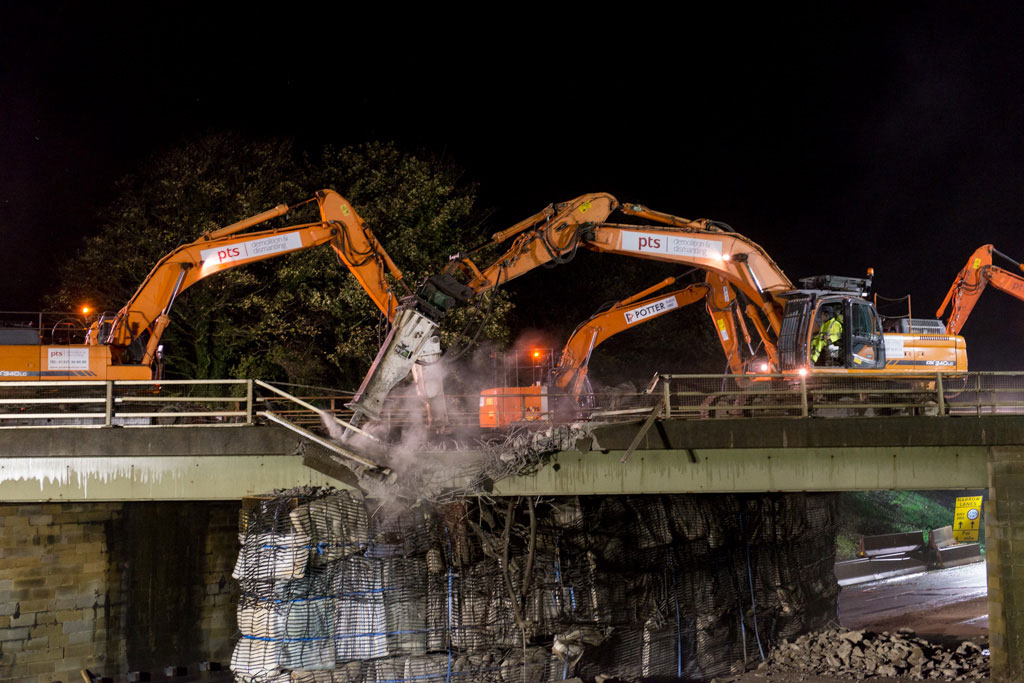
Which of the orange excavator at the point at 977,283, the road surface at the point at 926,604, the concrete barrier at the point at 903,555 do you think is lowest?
the road surface at the point at 926,604

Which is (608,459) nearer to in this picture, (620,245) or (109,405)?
(620,245)

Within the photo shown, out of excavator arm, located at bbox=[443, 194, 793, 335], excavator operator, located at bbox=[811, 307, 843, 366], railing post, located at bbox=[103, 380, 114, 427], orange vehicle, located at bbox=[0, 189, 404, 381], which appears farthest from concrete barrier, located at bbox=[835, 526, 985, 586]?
railing post, located at bbox=[103, 380, 114, 427]

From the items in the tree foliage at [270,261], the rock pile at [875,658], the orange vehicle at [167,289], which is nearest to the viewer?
the rock pile at [875,658]

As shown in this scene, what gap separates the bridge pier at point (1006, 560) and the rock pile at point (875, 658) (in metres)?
1.53

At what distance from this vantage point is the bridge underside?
1492 centimetres

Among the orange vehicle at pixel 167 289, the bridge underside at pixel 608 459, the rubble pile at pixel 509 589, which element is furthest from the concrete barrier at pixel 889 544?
the orange vehicle at pixel 167 289

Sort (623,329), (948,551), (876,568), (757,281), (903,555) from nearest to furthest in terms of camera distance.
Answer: (757,281) → (623,329) → (876,568) → (903,555) → (948,551)

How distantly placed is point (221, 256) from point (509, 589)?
8402 millimetres

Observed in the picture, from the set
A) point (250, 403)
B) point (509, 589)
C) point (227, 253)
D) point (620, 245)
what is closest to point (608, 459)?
point (509, 589)

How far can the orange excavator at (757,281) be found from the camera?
1834 cm

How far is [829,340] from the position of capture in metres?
18.4

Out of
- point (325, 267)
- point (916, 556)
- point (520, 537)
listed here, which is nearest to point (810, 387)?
point (520, 537)

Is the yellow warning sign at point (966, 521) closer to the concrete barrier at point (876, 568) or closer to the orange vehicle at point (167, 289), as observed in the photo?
the concrete barrier at point (876, 568)

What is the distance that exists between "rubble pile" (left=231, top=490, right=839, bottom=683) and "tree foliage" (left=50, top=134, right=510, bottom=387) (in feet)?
32.2
